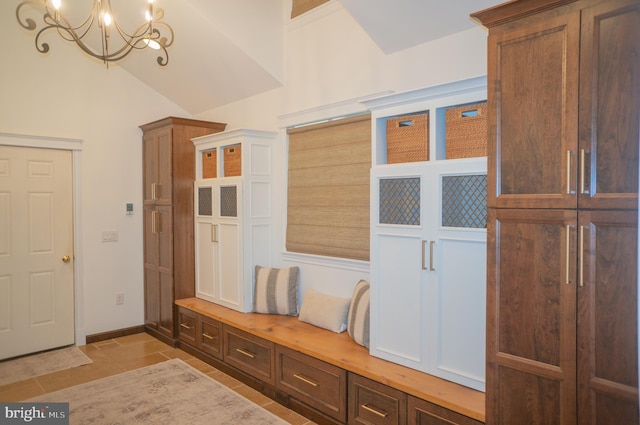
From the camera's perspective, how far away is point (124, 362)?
13.4 feet

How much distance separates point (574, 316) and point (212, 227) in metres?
3.29

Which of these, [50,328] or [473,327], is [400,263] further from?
[50,328]

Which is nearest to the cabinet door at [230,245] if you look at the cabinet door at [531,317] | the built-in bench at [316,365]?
the built-in bench at [316,365]

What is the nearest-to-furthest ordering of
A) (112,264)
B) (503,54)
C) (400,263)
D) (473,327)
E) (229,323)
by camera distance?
(503,54) → (473,327) → (400,263) → (229,323) → (112,264)

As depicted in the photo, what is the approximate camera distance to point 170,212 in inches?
176

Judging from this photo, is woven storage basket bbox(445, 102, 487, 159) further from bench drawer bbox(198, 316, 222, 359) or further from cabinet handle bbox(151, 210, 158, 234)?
cabinet handle bbox(151, 210, 158, 234)

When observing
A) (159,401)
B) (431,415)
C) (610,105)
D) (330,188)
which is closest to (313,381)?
(431,415)

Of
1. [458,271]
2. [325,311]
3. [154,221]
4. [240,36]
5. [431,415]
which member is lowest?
[431,415]

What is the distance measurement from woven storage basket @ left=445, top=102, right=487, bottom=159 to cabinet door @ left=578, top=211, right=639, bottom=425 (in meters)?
0.84

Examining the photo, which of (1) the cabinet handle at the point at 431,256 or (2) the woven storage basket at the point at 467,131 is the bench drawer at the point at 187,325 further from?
(2) the woven storage basket at the point at 467,131

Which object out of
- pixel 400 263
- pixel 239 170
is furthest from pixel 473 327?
pixel 239 170

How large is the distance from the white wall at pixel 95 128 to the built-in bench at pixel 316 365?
Answer: 1.04 metres

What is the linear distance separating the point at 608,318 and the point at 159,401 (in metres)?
2.99

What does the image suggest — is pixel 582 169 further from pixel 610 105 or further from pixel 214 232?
pixel 214 232
